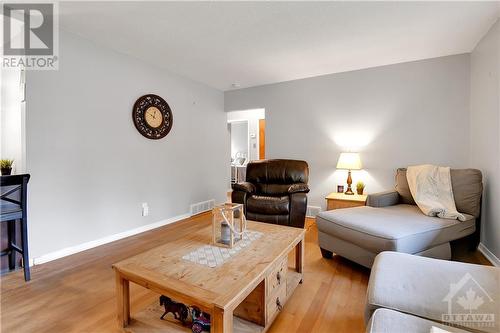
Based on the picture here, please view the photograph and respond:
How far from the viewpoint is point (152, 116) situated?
3053 millimetres

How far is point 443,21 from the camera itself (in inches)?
81.8

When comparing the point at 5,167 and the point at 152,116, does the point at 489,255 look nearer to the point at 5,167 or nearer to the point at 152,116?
the point at 152,116

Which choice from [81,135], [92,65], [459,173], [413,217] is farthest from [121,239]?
[459,173]

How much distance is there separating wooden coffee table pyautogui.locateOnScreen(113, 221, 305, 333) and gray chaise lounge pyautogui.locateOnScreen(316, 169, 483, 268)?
61 centimetres

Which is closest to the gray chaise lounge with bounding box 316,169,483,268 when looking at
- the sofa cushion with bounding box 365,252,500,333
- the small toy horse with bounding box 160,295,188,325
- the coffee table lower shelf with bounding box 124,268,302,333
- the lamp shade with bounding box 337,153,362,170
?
the sofa cushion with bounding box 365,252,500,333

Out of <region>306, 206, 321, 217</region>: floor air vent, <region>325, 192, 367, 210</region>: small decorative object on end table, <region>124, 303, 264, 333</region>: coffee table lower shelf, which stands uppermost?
<region>325, 192, 367, 210</region>: small decorative object on end table

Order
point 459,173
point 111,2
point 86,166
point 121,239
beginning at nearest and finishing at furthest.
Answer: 1. point 111,2
2. point 459,173
3. point 86,166
4. point 121,239

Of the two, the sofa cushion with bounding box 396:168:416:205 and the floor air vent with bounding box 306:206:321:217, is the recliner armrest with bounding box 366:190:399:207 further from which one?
the floor air vent with bounding box 306:206:321:217

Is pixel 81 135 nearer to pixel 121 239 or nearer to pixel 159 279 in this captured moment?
pixel 121 239

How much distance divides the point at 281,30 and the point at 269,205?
1881mm

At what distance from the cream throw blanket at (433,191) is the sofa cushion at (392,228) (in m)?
0.07

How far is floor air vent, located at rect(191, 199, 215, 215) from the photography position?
3.74 m

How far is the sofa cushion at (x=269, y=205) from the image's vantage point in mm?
2777

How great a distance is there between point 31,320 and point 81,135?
1.65 m
